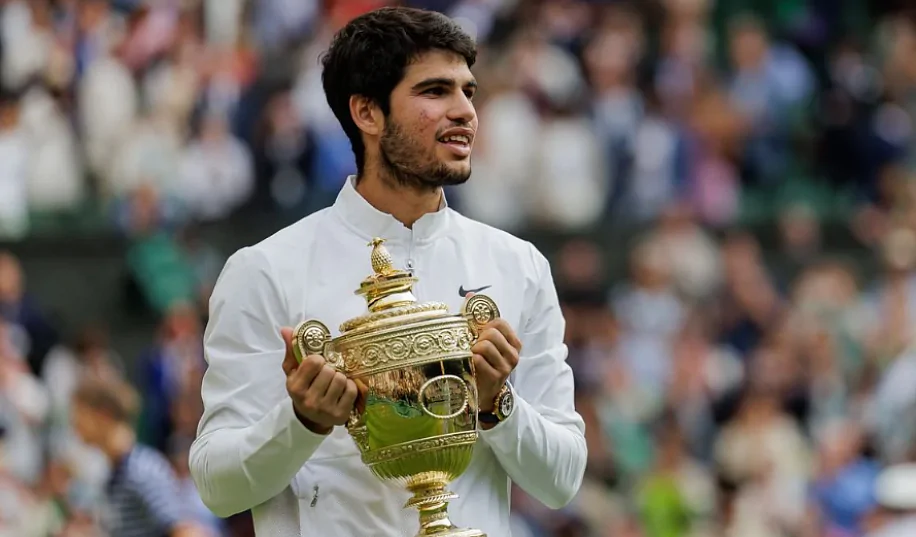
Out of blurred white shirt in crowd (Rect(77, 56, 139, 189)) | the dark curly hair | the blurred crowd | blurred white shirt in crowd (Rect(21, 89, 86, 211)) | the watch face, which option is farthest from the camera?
blurred white shirt in crowd (Rect(77, 56, 139, 189))

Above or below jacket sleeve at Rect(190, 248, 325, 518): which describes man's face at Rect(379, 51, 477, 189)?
above

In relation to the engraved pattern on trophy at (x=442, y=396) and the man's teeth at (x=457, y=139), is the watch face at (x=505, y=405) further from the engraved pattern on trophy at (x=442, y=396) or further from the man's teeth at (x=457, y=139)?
the man's teeth at (x=457, y=139)

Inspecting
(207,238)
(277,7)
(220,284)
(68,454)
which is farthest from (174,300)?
(220,284)

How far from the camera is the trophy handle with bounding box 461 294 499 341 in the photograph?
14.0ft

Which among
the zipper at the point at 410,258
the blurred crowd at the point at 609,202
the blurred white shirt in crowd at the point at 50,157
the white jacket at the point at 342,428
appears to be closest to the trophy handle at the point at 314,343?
the white jacket at the point at 342,428

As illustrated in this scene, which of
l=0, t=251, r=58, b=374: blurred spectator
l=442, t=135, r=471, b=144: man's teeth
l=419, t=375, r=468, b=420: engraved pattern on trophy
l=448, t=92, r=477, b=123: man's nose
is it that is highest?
l=0, t=251, r=58, b=374: blurred spectator

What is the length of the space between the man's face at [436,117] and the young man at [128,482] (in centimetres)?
289

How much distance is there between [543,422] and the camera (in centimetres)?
450

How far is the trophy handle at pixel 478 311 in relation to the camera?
427 cm

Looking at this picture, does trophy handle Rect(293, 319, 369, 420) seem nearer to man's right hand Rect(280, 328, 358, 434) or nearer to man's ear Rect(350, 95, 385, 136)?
man's right hand Rect(280, 328, 358, 434)

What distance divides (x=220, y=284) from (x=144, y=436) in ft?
23.7

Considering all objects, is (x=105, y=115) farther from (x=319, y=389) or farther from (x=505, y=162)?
(x=319, y=389)

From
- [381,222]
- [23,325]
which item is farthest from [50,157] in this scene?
[381,222]

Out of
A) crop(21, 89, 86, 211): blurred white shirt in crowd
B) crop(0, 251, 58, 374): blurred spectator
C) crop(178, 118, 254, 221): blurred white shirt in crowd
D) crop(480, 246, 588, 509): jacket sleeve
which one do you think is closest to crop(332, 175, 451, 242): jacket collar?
crop(480, 246, 588, 509): jacket sleeve
